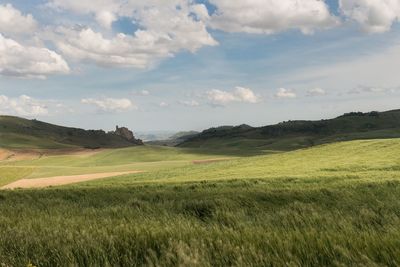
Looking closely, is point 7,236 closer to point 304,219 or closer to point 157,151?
point 304,219

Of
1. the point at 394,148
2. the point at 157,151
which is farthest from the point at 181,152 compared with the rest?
the point at 394,148

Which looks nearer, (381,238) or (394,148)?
(381,238)

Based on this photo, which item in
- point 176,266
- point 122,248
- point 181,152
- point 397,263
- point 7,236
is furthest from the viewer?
point 181,152

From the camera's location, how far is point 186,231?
5.07 metres

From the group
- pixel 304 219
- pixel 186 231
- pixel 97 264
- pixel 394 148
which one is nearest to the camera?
pixel 97 264

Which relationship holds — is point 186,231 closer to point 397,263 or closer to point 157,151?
point 397,263

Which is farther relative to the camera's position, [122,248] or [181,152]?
[181,152]

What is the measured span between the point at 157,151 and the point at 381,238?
124 meters

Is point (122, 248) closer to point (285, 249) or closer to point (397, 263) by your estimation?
point (285, 249)

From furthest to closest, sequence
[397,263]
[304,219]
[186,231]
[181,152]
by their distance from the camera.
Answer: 1. [181,152]
2. [304,219]
3. [186,231]
4. [397,263]

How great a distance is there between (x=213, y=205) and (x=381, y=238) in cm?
574

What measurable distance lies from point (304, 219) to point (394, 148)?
4654 centimetres

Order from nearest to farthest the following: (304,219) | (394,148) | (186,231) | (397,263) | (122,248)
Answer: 1. (397,263)
2. (122,248)
3. (186,231)
4. (304,219)
5. (394,148)

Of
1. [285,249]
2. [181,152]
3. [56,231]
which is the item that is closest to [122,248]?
[56,231]
